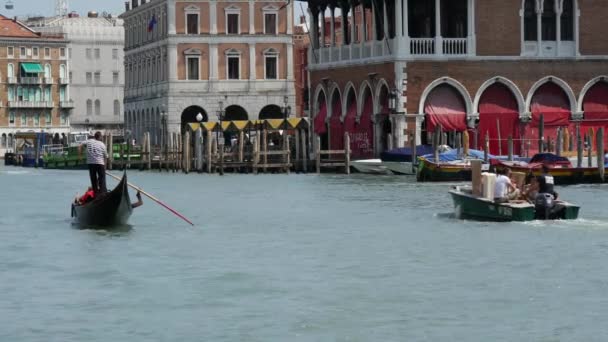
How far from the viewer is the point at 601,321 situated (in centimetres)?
1923

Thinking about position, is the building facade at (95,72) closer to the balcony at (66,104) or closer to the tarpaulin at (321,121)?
the balcony at (66,104)

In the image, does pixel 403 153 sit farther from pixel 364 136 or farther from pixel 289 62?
pixel 289 62

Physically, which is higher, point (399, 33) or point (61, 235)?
point (399, 33)

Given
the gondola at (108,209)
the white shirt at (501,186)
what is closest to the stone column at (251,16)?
the gondola at (108,209)

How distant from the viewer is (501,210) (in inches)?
1188

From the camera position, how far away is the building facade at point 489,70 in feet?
173

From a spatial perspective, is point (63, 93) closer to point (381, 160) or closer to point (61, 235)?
point (381, 160)

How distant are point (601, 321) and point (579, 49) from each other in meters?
35.2

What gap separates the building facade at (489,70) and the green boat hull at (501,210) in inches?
800

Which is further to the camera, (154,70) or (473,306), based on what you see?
(154,70)

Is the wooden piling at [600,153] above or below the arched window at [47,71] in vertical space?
below

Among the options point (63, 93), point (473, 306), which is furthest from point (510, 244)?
point (63, 93)

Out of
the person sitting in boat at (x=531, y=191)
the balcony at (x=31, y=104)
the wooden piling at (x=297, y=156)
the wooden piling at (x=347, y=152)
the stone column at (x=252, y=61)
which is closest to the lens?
the person sitting in boat at (x=531, y=191)

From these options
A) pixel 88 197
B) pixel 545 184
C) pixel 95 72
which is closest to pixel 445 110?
pixel 545 184
